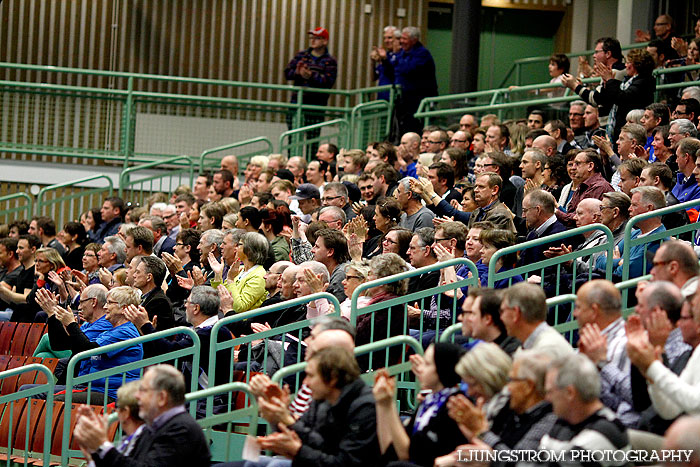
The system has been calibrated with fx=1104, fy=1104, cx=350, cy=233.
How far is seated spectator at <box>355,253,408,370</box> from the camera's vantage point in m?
6.86

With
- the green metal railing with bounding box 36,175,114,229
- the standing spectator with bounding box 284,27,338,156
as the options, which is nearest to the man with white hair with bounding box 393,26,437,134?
the standing spectator with bounding box 284,27,338,156

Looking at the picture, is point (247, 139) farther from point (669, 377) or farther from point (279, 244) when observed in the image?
point (669, 377)

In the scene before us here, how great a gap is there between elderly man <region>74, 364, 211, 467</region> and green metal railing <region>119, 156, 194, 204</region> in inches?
344

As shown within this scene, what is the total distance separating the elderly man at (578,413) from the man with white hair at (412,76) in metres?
9.48

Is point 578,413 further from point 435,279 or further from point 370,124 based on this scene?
point 370,124

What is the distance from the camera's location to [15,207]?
1388 cm

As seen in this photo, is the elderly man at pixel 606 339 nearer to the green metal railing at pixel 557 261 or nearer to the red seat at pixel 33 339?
the green metal railing at pixel 557 261

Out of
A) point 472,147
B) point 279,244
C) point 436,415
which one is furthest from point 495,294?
point 472,147

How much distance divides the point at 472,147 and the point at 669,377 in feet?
22.8

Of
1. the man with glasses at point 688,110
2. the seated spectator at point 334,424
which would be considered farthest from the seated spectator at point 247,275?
the man with glasses at point 688,110

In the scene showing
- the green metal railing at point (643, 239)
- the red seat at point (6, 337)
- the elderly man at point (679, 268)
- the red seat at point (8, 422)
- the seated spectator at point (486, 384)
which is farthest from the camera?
the red seat at point (6, 337)

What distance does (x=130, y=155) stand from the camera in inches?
588

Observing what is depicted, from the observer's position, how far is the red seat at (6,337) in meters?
9.46

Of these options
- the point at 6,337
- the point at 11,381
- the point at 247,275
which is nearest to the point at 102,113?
the point at 6,337
